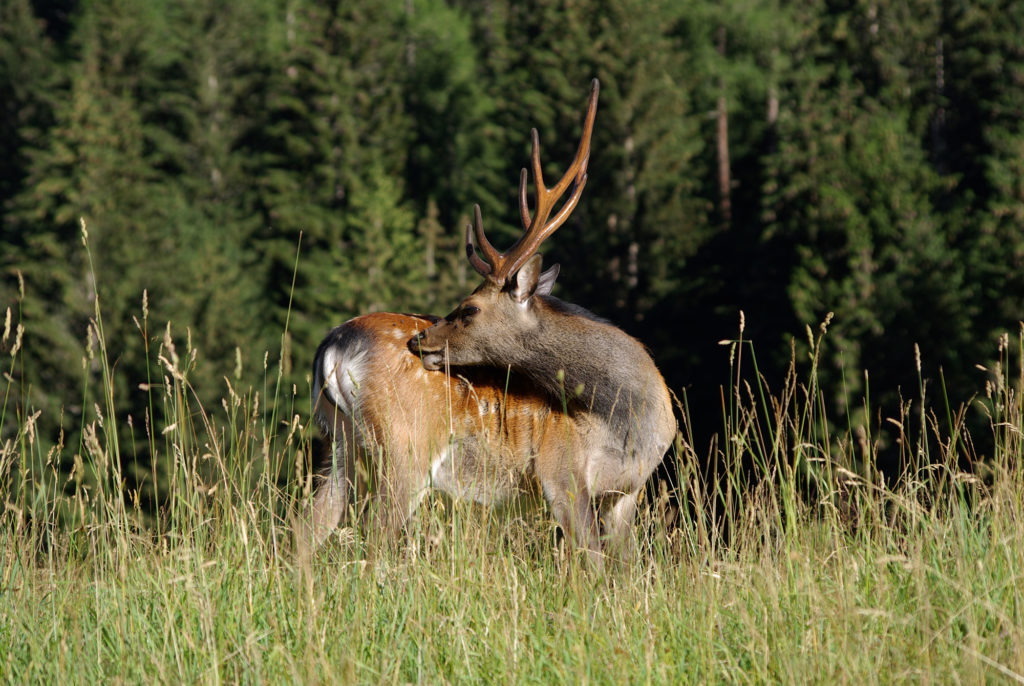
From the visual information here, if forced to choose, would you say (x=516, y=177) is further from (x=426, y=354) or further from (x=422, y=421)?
(x=422, y=421)

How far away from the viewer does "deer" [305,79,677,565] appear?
543 cm

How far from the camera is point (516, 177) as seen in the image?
33.9m

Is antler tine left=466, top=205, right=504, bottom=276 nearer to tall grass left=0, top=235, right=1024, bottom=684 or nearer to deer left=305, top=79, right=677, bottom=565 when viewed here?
deer left=305, top=79, right=677, bottom=565

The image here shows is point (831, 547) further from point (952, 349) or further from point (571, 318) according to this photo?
point (952, 349)

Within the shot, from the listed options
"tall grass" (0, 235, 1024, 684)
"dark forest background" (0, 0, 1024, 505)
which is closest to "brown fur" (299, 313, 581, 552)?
"tall grass" (0, 235, 1024, 684)

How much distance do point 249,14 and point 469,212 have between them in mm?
10000

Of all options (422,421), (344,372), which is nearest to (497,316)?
(422,421)

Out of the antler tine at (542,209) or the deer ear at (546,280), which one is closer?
the antler tine at (542,209)

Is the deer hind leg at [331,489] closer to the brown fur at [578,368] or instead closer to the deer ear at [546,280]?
the brown fur at [578,368]

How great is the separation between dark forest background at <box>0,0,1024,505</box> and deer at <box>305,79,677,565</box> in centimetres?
1531

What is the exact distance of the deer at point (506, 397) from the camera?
5430mm

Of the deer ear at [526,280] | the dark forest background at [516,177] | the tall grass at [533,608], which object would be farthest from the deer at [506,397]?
the dark forest background at [516,177]

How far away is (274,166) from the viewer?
3731 cm

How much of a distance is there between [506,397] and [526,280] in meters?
0.79
